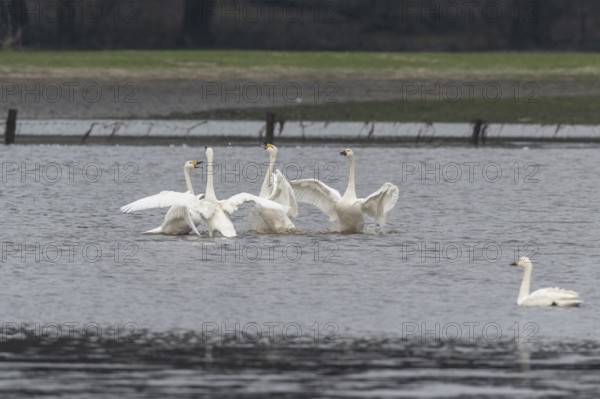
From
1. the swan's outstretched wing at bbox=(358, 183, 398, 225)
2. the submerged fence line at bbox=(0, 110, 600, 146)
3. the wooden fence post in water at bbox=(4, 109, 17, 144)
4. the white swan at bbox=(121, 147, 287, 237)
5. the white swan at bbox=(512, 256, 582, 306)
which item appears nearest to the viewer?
the white swan at bbox=(512, 256, 582, 306)

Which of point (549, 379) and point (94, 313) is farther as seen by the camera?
point (94, 313)

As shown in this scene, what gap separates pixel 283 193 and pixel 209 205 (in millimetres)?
1159

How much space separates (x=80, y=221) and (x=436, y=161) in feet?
51.6

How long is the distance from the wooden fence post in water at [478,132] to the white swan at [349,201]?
21808 mm

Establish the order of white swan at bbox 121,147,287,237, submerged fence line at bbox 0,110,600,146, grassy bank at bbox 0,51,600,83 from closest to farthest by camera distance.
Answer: white swan at bbox 121,147,287,237
submerged fence line at bbox 0,110,600,146
grassy bank at bbox 0,51,600,83

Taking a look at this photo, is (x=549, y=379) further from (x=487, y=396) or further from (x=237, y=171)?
(x=237, y=171)

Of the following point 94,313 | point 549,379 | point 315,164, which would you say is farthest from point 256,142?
point 549,379

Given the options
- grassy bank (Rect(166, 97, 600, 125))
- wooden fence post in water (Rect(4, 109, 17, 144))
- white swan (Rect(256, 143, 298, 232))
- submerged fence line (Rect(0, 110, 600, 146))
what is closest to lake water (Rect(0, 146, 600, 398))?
white swan (Rect(256, 143, 298, 232))

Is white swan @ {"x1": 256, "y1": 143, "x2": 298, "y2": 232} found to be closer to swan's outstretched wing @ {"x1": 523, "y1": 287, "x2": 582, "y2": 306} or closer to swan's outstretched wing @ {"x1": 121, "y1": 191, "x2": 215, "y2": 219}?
swan's outstretched wing @ {"x1": 121, "y1": 191, "x2": 215, "y2": 219}

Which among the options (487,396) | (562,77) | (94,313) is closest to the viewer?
(487,396)

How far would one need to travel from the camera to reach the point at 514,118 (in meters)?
49.2

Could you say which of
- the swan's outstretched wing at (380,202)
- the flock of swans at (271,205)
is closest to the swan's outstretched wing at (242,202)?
the flock of swans at (271,205)

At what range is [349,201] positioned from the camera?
880 inches

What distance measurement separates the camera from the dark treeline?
69.1 m
